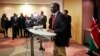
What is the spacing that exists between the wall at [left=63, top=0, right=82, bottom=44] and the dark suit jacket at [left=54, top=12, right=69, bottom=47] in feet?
15.9

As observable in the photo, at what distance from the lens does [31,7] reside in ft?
44.8

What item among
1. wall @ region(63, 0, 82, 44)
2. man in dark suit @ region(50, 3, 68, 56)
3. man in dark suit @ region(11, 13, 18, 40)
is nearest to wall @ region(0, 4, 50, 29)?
man in dark suit @ region(11, 13, 18, 40)

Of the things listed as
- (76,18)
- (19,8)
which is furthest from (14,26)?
(76,18)

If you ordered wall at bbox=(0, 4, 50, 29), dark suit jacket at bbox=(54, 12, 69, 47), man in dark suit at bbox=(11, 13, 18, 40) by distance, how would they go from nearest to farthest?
1. dark suit jacket at bbox=(54, 12, 69, 47)
2. man in dark suit at bbox=(11, 13, 18, 40)
3. wall at bbox=(0, 4, 50, 29)

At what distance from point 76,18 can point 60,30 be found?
5.58 meters

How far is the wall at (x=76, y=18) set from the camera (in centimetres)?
836

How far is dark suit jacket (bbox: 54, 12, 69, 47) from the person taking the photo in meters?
3.48

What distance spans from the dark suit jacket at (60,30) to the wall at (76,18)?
4.84 m

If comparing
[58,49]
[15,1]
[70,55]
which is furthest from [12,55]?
[15,1]

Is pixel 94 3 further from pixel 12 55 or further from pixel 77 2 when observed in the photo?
pixel 12 55

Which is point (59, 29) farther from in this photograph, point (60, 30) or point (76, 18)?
point (76, 18)

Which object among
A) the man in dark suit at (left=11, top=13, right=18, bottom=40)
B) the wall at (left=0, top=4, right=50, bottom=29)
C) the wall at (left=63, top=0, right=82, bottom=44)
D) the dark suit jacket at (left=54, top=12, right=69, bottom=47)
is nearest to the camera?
the dark suit jacket at (left=54, top=12, right=69, bottom=47)

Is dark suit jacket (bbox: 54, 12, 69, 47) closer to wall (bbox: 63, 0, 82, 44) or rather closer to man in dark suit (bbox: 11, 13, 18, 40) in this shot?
wall (bbox: 63, 0, 82, 44)

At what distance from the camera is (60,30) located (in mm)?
3494
